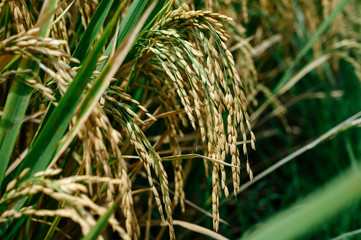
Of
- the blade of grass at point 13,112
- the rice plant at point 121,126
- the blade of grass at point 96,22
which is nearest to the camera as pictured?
the rice plant at point 121,126

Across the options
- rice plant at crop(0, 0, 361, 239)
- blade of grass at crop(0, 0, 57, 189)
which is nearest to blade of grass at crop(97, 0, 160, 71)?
rice plant at crop(0, 0, 361, 239)

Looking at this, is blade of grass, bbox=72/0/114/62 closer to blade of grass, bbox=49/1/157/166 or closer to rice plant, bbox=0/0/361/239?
rice plant, bbox=0/0/361/239

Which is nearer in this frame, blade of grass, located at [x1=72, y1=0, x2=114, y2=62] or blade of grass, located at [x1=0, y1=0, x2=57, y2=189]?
blade of grass, located at [x1=0, y1=0, x2=57, y2=189]

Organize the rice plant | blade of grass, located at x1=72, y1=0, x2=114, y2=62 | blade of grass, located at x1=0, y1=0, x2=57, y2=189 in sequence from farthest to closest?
blade of grass, located at x1=72, y1=0, x2=114, y2=62 < blade of grass, located at x1=0, y1=0, x2=57, y2=189 < the rice plant

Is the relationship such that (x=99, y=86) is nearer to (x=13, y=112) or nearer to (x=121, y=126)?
(x=13, y=112)

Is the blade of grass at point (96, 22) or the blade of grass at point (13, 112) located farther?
the blade of grass at point (96, 22)

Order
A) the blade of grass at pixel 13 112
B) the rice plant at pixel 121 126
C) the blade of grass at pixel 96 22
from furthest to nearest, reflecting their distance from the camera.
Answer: the blade of grass at pixel 96 22 → the blade of grass at pixel 13 112 → the rice plant at pixel 121 126

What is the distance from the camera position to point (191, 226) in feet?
3.97

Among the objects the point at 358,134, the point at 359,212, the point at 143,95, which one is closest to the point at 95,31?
the point at 143,95

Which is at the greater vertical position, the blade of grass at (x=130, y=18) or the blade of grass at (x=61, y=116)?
the blade of grass at (x=130, y=18)

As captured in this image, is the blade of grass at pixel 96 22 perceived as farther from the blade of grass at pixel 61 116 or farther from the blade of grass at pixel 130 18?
the blade of grass at pixel 61 116

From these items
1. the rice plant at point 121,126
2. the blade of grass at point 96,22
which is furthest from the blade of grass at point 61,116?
the blade of grass at point 96,22

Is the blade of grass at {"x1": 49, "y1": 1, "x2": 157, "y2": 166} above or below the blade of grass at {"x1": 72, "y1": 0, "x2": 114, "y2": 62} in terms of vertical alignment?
below

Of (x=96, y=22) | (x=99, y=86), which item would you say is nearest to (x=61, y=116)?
(x=99, y=86)
